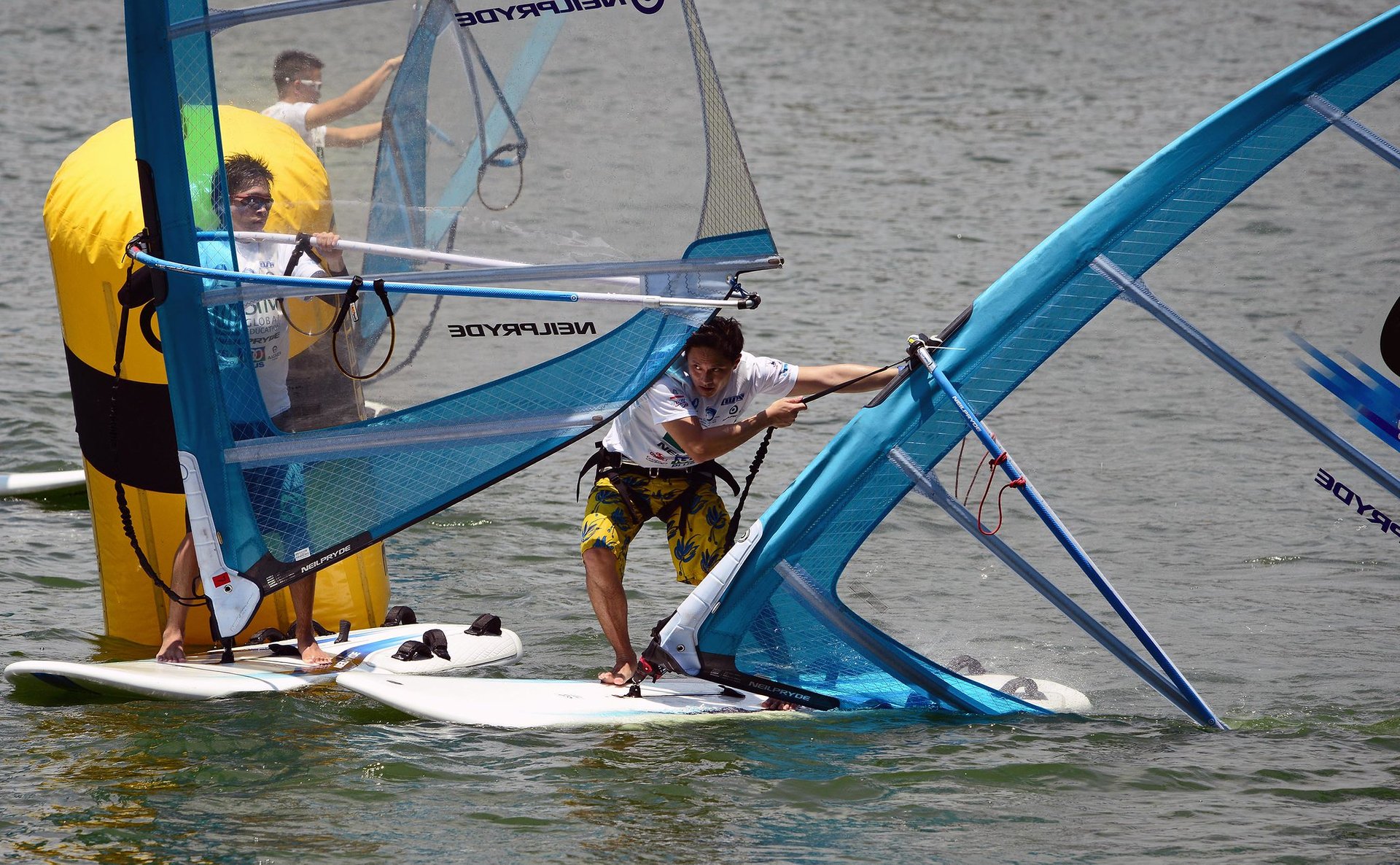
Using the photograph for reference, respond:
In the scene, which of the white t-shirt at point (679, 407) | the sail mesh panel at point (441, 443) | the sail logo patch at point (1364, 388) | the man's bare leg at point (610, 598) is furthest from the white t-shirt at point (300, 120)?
the sail logo patch at point (1364, 388)

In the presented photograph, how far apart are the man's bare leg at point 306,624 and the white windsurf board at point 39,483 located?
287 cm

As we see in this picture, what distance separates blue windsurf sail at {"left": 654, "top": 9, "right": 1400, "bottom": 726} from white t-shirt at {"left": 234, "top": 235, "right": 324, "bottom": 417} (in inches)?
61.7

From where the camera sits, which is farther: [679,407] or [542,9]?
[679,407]

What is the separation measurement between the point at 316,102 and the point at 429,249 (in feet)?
2.00

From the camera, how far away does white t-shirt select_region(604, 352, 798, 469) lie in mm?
5492

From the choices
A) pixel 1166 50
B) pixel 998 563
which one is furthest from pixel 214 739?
pixel 1166 50

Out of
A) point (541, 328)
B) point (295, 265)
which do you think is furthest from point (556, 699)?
point (295, 265)

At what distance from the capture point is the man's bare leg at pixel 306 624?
5.91 m

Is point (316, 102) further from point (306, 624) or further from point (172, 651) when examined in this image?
point (172, 651)

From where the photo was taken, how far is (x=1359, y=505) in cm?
540

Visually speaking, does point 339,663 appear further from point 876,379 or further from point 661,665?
point 876,379

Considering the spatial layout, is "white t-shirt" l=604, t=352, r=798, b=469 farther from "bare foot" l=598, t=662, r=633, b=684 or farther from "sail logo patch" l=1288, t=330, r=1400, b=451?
"sail logo patch" l=1288, t=330, r=1400, b=451

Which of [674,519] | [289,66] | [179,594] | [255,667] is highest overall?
[289,66]

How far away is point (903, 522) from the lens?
8.09 metres
